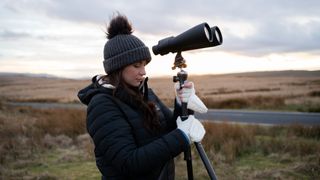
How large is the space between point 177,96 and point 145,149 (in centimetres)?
46

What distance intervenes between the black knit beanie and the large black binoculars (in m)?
0.13

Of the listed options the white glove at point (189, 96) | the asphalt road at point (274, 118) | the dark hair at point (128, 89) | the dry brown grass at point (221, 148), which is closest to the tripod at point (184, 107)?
the white glove at point (189, 96)

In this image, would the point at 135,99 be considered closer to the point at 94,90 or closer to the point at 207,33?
the point at 94,90

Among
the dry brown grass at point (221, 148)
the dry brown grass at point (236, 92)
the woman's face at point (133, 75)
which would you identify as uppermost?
the woman's face at point (133, 75)

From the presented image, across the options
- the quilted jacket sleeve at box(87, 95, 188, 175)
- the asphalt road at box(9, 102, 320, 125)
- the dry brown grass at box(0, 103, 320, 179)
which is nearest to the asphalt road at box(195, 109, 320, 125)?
the asphalt road at box(9, 102, 320, 125)

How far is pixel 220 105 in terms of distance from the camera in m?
19.1

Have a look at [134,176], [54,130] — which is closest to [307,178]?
[134,176]

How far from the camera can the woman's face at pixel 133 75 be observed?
1769 millimetres

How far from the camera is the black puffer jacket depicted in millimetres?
1566

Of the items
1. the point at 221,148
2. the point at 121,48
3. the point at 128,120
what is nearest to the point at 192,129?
the point at 128,120

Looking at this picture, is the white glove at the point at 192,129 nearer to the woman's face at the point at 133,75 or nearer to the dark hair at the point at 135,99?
the dark hair at the point at 135,99

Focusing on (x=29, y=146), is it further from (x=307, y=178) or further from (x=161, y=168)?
(x=161, y=168)

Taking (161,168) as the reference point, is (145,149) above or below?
above

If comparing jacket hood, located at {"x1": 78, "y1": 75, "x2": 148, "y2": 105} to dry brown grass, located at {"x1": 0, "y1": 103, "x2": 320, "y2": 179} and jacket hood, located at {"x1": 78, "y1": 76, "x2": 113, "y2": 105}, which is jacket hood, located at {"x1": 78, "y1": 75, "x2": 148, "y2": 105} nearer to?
jacket hood, located at {"x1": 78, "y1": 76, "x2": 113, "y2": 105}
